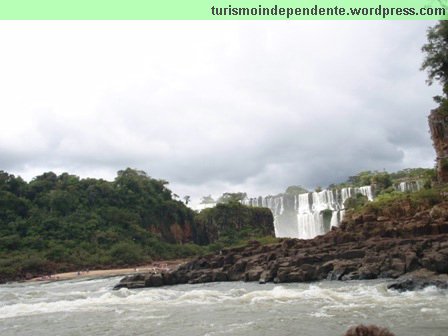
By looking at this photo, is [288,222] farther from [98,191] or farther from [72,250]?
[72,250]

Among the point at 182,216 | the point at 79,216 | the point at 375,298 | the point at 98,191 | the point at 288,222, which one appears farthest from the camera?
the point at 288,222

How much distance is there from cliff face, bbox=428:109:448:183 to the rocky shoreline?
602cm

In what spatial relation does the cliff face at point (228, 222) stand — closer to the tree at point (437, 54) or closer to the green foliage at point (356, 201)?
the green foliage at point (356, 201)

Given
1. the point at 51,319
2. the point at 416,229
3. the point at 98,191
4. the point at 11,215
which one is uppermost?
the point at 98,191

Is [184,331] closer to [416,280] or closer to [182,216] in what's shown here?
[416,280]

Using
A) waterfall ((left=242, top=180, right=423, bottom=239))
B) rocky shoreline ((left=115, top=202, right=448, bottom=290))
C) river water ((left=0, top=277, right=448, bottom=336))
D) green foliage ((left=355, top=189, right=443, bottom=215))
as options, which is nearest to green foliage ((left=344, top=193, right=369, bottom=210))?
waterfall ((left=242, top=180, right=423, bottom=239))

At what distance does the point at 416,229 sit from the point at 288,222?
2692 inches

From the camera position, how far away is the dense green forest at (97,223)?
56062 millimetres

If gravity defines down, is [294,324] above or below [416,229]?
below

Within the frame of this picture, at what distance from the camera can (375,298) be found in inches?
637

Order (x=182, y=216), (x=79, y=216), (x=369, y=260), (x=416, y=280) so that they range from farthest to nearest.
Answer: (x=182, y=216) < (x=79, y=216) < (x=369, y=260) < (x=416, y=280)

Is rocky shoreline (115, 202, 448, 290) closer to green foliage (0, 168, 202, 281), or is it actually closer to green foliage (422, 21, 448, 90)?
green foliage (422, 21, 448, 90)

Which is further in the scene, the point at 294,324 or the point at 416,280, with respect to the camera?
the point at 416,280

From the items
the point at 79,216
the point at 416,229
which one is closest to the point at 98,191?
the point at 79,216
